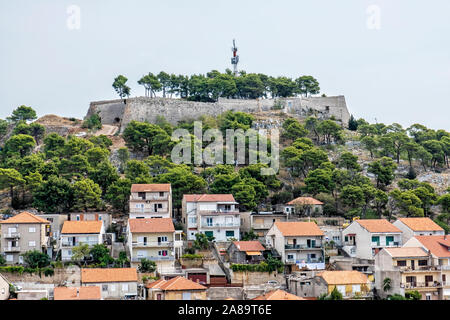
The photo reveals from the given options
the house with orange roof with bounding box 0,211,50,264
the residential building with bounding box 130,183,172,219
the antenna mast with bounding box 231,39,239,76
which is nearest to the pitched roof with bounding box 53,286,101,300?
the house with orange roof with bounding box 0,211,50,264

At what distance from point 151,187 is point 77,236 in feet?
27.7

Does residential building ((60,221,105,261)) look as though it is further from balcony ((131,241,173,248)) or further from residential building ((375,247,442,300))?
residential building ((375,247,442,300))

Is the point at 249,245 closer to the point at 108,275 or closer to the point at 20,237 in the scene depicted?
the point at 108,275

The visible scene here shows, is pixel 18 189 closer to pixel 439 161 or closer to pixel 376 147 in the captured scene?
pixel 376 147

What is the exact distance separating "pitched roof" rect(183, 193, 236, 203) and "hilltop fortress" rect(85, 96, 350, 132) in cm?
2829

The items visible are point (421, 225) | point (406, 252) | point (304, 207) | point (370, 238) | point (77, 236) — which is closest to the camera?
point (406, 252)

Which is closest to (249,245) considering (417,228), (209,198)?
(209,198)

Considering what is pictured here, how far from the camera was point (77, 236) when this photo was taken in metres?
40.8

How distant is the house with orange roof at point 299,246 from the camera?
4100cm

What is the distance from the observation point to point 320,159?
5916 cm

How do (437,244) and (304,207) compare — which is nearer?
(437,244)

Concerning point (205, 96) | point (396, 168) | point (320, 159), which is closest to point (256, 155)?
point (320, 159)

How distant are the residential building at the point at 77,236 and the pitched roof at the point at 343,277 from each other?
14.8 m

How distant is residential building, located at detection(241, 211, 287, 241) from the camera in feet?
155
